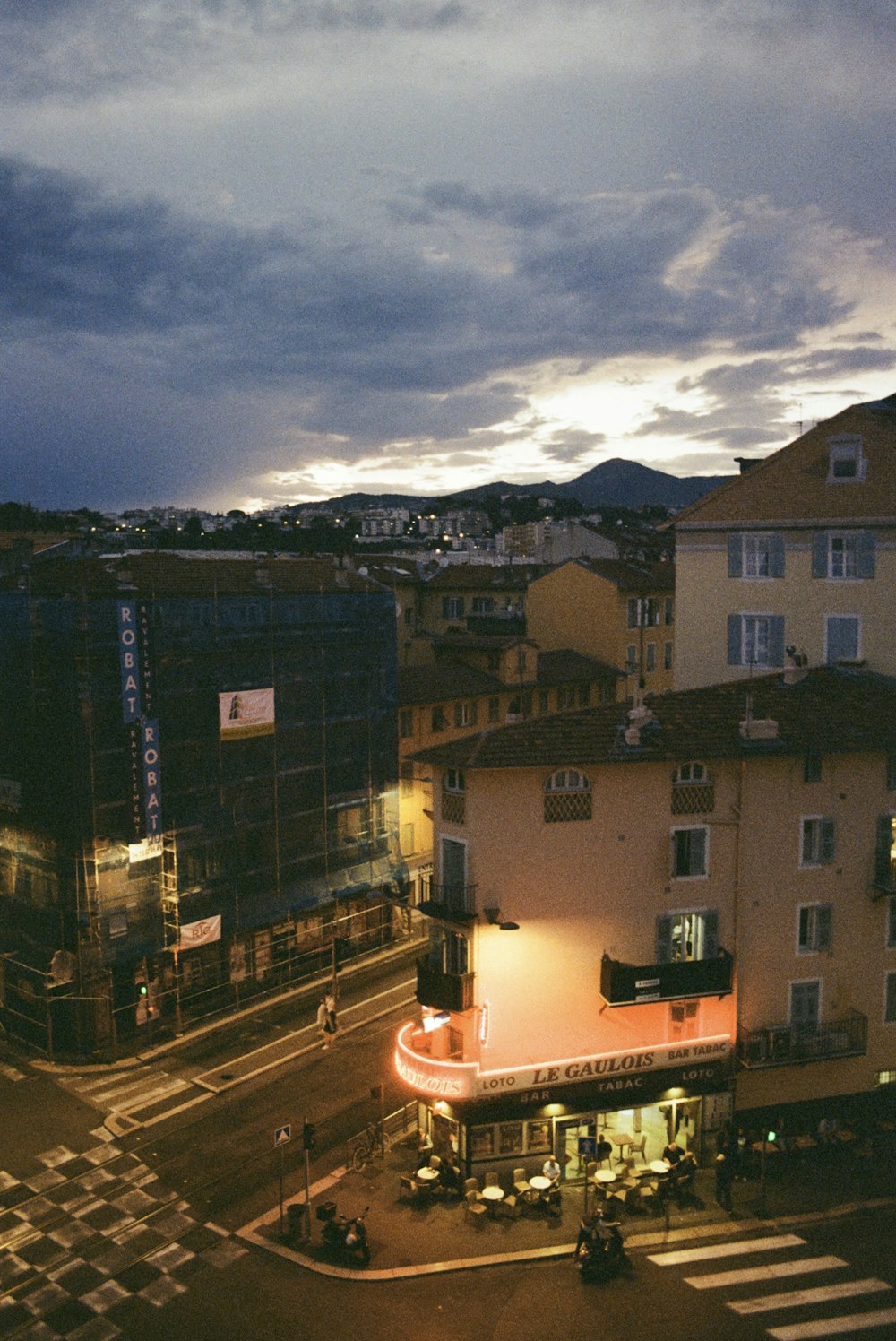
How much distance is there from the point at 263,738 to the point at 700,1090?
20757 millimetres

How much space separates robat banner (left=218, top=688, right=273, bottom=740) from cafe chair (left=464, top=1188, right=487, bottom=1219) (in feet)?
61.8

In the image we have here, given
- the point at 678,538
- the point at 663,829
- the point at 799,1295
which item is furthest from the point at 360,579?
the point at 799,1295

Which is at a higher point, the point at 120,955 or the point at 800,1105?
the point at 120,955

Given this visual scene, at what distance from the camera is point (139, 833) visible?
119 feet

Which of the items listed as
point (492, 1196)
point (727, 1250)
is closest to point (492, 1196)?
point (492, 1196)

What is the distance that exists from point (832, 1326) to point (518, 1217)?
25.2 ft

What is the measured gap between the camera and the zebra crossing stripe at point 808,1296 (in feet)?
76.6

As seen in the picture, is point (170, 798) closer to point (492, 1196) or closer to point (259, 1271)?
point (259, 1271)

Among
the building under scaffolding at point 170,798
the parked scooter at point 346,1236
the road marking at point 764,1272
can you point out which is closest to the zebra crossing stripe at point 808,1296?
the road marking at point 764,1272

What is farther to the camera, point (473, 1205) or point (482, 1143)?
point (482, 1143)

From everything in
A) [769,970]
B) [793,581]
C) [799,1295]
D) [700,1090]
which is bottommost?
[799,1295]

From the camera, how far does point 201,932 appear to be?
126 ft

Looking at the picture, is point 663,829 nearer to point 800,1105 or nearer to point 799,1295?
point 800,1105

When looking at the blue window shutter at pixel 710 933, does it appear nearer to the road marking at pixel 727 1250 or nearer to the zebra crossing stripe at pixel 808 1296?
the road marking at pixel 727 1250
